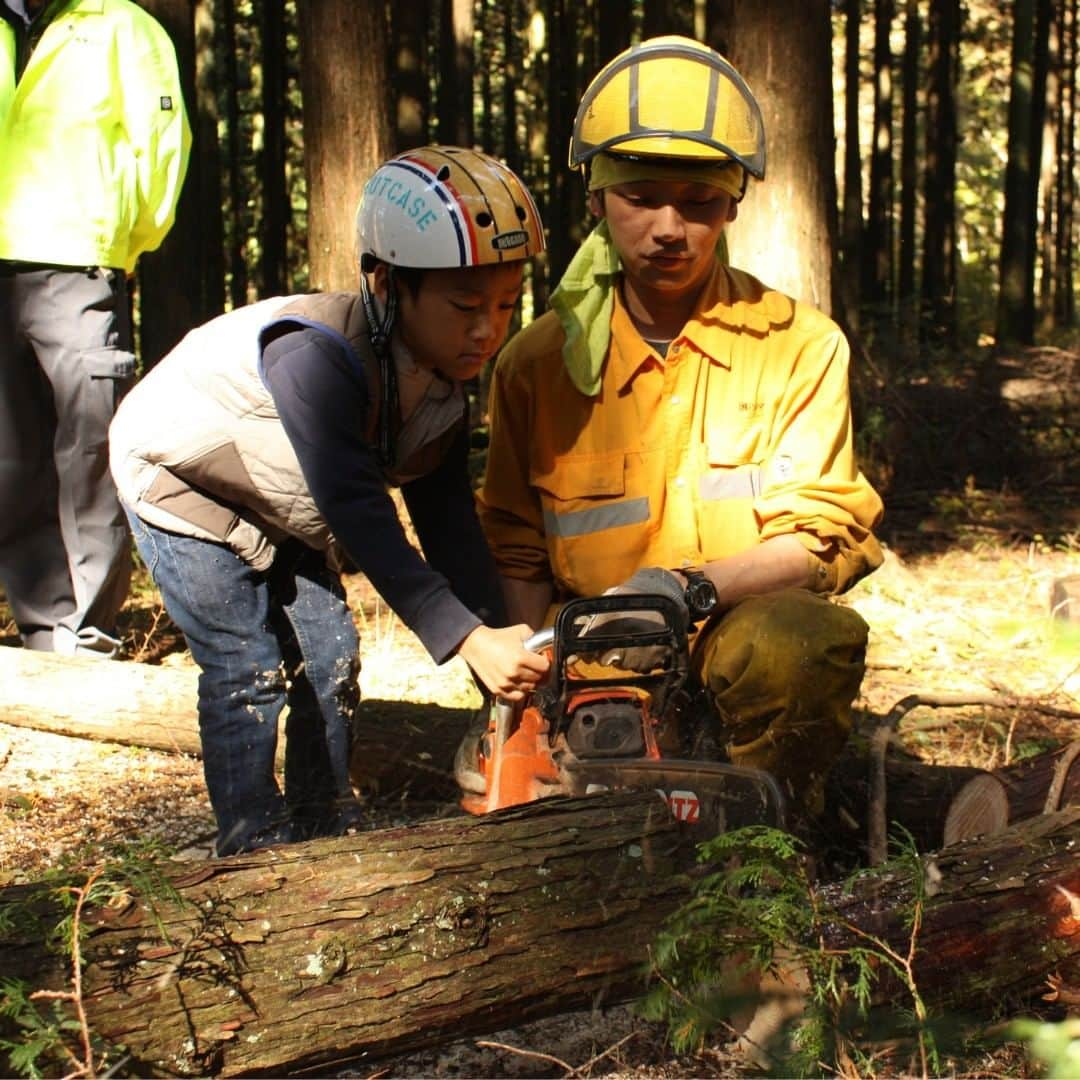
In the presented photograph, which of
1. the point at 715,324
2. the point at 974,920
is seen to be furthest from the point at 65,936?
the point at 715,324

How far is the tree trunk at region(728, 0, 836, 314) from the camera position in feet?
20.6

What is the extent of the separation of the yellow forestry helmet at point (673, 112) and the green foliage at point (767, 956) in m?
1.75

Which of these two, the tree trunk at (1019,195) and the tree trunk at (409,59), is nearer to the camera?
the tree trunk at (409,59)

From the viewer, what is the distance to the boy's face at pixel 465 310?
3105 mm

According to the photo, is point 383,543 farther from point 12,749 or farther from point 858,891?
point 12,749

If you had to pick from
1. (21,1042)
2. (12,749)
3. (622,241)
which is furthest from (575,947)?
(12,749)

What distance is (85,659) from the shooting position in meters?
4.85

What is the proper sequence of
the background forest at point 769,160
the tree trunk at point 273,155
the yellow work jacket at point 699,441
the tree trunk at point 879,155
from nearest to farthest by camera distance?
the yellow work jacket at point 699,441
the background forest at point 769,160
the tree trunk at point 273,155
the tree trunk at point 879,155

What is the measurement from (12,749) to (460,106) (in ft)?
35.7

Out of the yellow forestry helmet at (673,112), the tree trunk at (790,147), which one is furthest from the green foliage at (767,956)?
the tree trunk at (790,147)

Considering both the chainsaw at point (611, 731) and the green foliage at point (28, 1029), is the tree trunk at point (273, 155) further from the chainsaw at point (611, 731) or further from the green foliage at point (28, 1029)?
the green foliage at point (28, 1029)

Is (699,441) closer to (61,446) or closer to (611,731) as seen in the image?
(611,731)

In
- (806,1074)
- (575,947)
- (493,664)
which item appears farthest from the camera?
(493,664)

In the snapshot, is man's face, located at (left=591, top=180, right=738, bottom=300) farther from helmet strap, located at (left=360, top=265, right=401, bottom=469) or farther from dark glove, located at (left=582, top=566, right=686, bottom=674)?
dark glove, located at (left=582, top=566, right=686, bottom=674)
